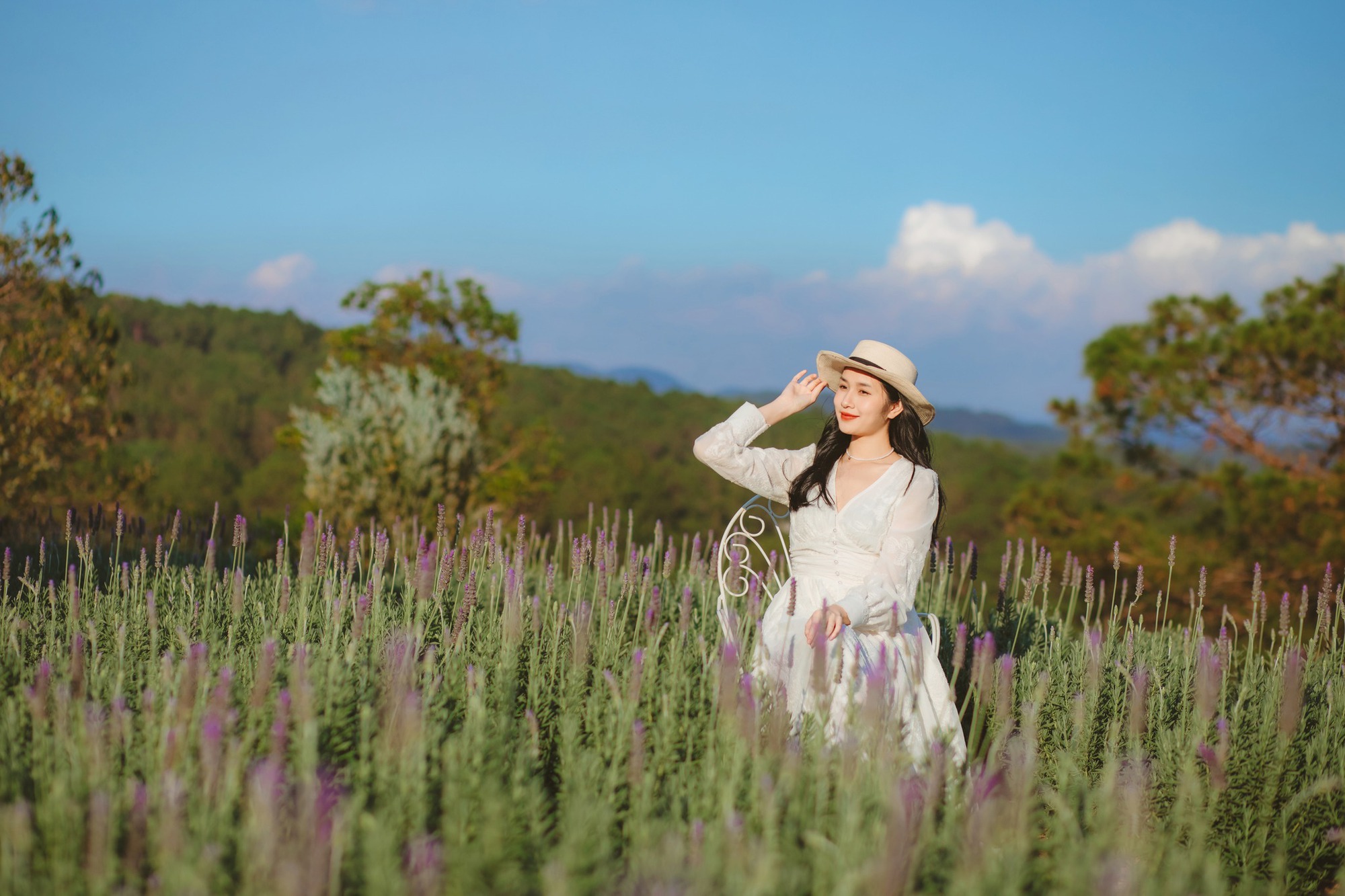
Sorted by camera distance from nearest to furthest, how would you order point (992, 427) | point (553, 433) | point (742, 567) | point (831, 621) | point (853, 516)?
point (831, 621) → point (853, 516) → point (742, 567) → point (553, 433) → point (992, 427)

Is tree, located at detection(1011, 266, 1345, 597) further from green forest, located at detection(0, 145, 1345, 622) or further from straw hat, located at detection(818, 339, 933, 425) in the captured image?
straw hat, located at detection(818, 339, 933, 425)

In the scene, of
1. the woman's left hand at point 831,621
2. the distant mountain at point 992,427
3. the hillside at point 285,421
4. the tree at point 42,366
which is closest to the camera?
the woman's left hand at point 831,621

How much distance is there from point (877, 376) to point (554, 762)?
1.65 m

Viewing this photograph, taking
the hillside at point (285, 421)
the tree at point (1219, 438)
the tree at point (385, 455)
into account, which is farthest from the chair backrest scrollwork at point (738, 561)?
the hillside at point (285, 421)

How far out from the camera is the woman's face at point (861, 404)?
3355 mm

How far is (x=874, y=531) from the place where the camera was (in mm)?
3242

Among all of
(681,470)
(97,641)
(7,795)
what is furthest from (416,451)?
(681,470)

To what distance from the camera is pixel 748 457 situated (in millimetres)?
3443

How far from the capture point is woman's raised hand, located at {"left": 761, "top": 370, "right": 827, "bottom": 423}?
3.49 metres

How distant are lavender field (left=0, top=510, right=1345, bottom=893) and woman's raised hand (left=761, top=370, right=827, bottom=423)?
752 millimetres

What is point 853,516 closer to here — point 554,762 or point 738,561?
point 738,561

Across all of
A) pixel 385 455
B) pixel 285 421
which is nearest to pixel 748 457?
pixel 385 455

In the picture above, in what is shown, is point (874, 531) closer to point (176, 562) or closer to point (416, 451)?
point (176, 562)

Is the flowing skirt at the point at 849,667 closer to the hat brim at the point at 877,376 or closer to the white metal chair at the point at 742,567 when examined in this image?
the white metal chair at the point at 742,567
